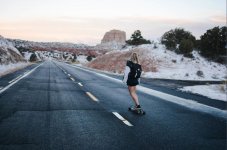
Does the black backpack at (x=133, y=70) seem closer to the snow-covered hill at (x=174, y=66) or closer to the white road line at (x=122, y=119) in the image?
the white road line at (x=122, y=119)

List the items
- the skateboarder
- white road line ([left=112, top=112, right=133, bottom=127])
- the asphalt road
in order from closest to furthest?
the asphalt road → white road line ([left=112, top=112, right=133, bottom=127]) → the skateboarder

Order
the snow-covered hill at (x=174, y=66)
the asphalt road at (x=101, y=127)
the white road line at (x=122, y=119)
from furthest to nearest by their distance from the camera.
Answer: the snow-covered hill at (x=174, y=66), the white road line at (x=122, y=119), the asphalt road at (x=101, y=127)

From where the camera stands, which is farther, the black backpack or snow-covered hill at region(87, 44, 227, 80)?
snow-covered hill at region(87, 44, 227, 80)

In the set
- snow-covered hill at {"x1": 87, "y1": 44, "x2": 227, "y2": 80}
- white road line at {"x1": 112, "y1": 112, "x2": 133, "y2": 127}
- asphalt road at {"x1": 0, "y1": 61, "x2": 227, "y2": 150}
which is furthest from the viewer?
snow-covered hill at {"x1": 87, "y1": 44, "x2": 227, "y2": 80}

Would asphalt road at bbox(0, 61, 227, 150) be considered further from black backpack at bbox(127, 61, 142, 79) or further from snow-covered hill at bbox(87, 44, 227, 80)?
snow-covered hill at bbox(87, 44, 227, 80)

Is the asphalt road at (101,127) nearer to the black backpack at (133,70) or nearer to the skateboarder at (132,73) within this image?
the skateboarder at (132,73)

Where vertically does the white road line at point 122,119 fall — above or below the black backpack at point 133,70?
below

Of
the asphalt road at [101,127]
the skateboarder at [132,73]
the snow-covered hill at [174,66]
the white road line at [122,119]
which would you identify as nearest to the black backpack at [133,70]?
the skateboarder at [132,73]

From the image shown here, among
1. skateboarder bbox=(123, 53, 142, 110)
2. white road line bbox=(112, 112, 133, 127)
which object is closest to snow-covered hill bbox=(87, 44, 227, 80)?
skateboarder bbox=(123, 53, 142, 110)

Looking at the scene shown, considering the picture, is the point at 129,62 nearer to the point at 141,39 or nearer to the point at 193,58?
the point at 193,58

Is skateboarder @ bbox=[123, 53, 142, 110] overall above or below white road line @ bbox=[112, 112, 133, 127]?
above

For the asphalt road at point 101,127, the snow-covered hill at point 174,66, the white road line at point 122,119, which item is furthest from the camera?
the snow-covered hill at point 174,66

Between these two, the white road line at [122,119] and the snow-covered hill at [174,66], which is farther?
the snow-covered hill at [174,66]

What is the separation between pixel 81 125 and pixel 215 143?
10.3ft
